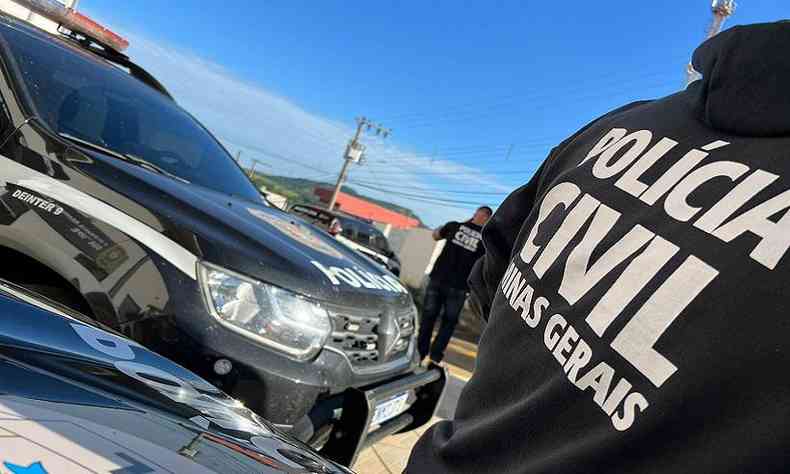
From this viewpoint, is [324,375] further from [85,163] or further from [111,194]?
[85,163]

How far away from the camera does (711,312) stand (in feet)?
2.10

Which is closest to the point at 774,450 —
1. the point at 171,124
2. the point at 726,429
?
the point at 726,429

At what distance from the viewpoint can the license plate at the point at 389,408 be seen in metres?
2.04

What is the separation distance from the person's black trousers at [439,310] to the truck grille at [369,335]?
2.88 meters

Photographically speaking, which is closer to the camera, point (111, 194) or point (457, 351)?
point (111, 194)

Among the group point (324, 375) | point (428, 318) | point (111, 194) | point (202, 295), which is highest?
point (111, 194)

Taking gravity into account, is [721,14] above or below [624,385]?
above

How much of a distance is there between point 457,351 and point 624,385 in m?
6.57

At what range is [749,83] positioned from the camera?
0.79 metres

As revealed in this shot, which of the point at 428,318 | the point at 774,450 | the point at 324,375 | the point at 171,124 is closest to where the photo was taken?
the point at 774,450

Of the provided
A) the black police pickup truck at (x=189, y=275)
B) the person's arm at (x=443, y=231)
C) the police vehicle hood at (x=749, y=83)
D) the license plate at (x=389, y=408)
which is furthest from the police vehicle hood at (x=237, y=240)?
the person's arm at (x=443, y=231)

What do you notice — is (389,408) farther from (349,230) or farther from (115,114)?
(349,230)

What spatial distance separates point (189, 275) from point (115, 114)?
3.79ft

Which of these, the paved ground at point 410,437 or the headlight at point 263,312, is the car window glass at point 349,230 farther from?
the headlight at point 263,312
